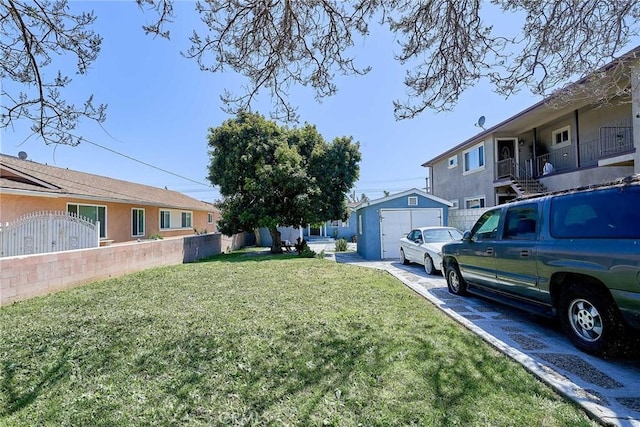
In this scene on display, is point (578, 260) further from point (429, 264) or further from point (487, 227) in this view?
point (429, 264)

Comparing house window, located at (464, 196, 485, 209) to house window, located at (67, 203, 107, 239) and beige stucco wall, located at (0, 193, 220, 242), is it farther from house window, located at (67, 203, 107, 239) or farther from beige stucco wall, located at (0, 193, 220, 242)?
house window, located at (67, 203, 107, 239)

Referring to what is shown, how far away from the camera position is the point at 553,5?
470 cm

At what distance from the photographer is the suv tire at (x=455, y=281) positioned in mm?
6861

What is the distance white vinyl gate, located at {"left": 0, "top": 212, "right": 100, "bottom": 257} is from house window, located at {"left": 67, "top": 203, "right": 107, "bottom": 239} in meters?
5.53

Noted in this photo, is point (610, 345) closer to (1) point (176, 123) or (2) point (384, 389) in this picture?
(2) point (384, 389)

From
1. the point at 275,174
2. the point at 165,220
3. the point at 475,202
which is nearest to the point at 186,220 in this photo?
the point at 165,220

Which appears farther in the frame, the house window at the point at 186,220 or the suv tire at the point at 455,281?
the house window at the point at 186,220

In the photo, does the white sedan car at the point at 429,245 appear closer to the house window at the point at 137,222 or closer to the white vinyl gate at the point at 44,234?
the white vinyl gate at the point at 44,234

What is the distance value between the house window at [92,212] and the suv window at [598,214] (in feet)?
53.4

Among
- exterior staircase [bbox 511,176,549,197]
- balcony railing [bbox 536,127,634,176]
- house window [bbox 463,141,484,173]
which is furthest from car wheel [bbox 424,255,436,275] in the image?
house window [bbox 463,141,484,173]

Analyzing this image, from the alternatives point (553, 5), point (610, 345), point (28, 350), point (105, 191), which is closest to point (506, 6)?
point (553, 5)

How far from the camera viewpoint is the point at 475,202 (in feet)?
56.5

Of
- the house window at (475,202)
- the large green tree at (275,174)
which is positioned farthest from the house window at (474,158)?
the large green tree at (275,174)

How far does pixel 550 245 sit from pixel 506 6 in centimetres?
383
